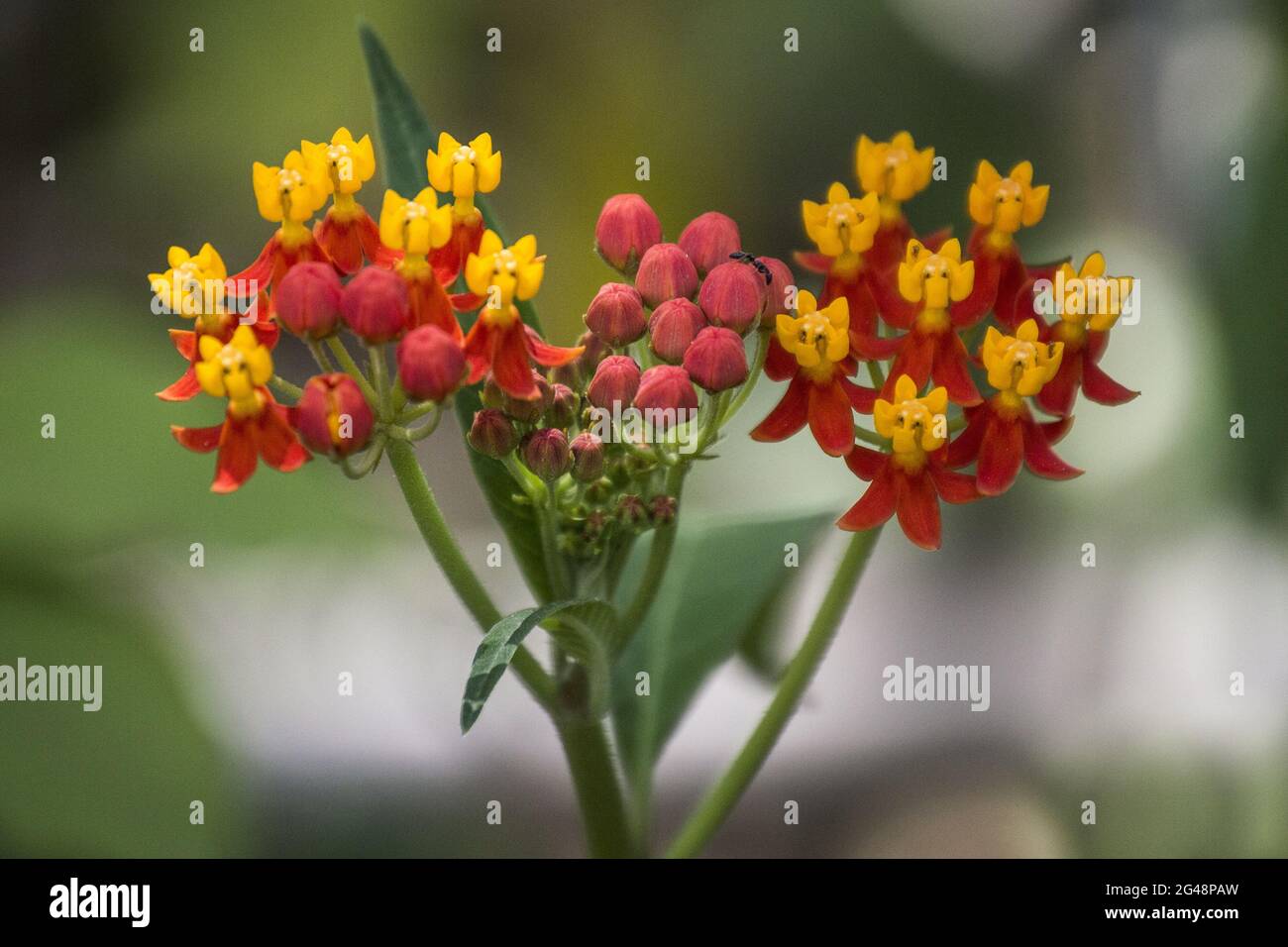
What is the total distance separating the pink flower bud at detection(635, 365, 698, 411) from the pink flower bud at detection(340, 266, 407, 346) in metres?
0.22

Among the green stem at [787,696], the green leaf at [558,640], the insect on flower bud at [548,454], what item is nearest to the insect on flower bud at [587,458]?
the insect on flower bud at [548,454]

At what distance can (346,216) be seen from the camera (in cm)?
122

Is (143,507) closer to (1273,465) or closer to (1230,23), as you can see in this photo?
(1273,465)

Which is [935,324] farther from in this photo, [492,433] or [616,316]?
[492,433]

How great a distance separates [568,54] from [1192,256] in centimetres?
125

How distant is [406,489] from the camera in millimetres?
1182

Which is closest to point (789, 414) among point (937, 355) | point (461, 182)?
point (937, 355)

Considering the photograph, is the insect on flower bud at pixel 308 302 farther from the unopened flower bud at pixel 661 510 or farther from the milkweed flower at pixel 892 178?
the milkweed flower at pixel 892 178

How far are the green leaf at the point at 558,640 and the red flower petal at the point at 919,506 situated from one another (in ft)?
0.93

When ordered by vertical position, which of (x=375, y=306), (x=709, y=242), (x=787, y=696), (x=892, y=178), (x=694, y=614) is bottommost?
(x=787, y=696)

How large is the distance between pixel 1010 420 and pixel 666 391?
326mm

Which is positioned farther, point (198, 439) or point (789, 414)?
point (789, 414)

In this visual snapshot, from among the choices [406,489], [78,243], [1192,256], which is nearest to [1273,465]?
[1192,256]

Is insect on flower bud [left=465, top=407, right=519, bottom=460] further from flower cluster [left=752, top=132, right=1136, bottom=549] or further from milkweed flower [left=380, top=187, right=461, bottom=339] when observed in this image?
flower cluster [left=752, top=132, right=1136, bottom=549]
